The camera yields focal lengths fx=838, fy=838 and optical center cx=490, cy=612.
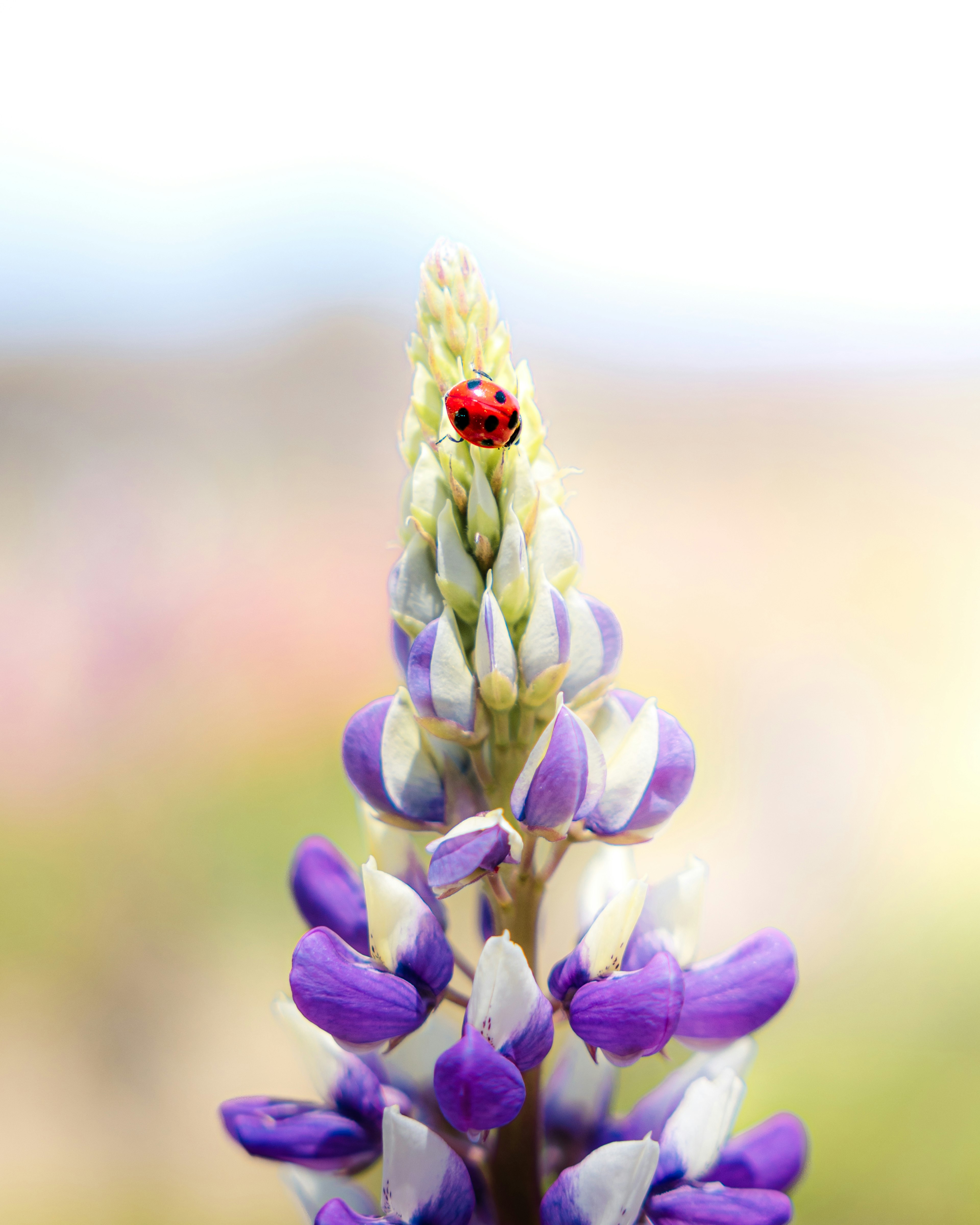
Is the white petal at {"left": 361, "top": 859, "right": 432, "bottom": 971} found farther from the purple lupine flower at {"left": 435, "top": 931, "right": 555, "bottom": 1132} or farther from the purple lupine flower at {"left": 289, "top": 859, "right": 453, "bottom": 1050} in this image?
the purple lupine flower at {"left": 435, "top": 931, "right": 555, "bottom": 1132}

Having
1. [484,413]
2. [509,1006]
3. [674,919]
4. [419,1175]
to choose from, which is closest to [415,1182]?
[419,1175]

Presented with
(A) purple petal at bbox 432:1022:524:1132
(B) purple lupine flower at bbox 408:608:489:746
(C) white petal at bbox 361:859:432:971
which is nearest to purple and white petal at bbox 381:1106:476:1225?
(A) purple petal at bbox 432:1022:524:1132

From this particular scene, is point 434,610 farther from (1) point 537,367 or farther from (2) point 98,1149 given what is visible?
(1) point 537,367

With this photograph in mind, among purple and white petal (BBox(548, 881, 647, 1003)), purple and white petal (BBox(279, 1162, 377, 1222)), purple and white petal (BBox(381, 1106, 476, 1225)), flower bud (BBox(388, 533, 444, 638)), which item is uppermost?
flower bud (BBox(388, 533, 444, 638))

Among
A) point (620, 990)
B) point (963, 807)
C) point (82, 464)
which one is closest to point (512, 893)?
point (620, 990)

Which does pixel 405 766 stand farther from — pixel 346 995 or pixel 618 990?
pixel 618 990

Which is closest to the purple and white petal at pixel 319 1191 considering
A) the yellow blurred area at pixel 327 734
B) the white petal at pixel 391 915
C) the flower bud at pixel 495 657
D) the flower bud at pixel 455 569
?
the white petal at pixel 391 915
